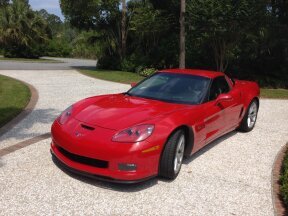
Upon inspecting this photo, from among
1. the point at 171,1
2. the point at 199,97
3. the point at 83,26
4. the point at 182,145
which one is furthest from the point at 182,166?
the point at 83,26

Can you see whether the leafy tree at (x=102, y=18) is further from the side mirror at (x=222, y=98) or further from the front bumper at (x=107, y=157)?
the front bumper at (x=107, y=157)

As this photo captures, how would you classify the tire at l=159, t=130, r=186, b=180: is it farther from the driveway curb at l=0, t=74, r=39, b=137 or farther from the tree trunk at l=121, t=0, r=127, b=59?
the tree trunk at l=121, t=0, r=127, b=59

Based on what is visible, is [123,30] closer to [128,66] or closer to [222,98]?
[128,66]

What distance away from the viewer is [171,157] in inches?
182

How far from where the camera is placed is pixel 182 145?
16.6ft

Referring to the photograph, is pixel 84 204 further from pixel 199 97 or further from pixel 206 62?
pixel 206 62

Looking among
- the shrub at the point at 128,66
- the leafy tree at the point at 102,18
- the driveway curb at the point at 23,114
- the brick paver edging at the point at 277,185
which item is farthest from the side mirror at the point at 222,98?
the leafy tree at the point at 102,18

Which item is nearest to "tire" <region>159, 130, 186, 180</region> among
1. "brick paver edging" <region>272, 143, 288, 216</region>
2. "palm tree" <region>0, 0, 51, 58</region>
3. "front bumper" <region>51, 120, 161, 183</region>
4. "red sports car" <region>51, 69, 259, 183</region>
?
"red sports car" <region>51, 69, 259, 183</region>

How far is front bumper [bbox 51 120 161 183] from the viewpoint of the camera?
433 cm

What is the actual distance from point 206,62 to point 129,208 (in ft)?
59.4

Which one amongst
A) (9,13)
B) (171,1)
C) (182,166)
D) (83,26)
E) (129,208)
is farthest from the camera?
(9,13)

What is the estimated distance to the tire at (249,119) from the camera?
7.47m

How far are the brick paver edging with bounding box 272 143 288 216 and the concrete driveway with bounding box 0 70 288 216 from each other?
0.22ft

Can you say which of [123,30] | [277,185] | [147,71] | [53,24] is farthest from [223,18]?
[53,24]
